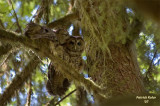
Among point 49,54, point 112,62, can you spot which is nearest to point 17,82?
point 49,54

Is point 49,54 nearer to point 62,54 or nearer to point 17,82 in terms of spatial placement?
point 17,82

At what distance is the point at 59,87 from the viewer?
11.6 feet

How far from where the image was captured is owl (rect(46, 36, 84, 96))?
11.6 ft

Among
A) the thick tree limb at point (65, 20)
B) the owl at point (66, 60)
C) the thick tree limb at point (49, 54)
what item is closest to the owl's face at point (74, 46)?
the owl at point (66, 60)

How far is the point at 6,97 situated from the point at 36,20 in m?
1.18

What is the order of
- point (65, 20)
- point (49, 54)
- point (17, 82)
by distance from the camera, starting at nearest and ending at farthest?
point (49, 54) < point (17, 82) < point (65, 20)

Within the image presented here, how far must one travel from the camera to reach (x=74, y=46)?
3.65 m

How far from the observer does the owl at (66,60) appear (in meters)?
3.52

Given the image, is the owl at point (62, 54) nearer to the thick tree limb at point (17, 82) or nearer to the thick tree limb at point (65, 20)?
the thick tree limb at point (65, 20)

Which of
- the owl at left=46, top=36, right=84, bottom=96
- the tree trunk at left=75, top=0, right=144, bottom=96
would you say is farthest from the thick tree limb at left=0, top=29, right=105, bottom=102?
the owl at left=46, top=36, right=84, bottom=96

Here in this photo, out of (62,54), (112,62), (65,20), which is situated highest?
(65,20)

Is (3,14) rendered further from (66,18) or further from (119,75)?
(119,75)

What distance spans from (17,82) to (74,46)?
125cm

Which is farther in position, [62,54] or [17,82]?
[62,54]
